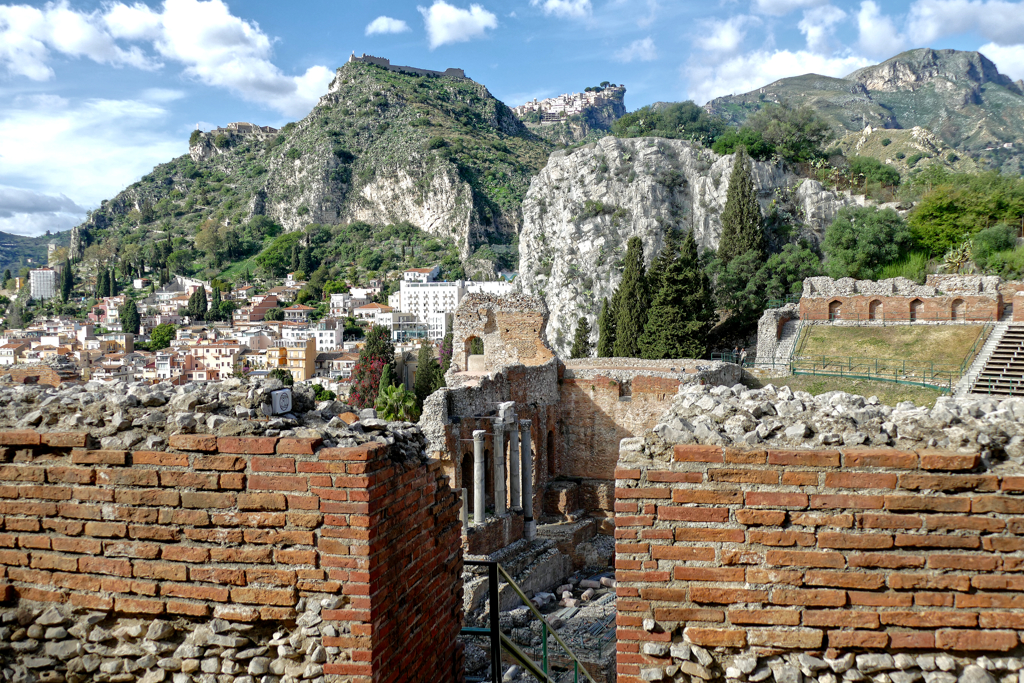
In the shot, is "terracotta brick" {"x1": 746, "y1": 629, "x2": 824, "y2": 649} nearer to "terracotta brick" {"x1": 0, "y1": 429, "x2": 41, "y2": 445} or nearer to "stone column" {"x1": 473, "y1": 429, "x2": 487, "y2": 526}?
"terracotta brick" {"x1": 0, "y1": 429, "x2": 41, "y2": 445}

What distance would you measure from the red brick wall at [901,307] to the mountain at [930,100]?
11293 centimetres

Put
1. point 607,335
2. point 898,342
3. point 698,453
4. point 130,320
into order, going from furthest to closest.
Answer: point 130,320
point 607,335
point 898,342
point 698,453

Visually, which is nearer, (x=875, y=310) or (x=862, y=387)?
(x=862, y=387)

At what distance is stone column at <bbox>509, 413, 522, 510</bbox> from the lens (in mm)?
17156

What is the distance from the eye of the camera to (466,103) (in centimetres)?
14488

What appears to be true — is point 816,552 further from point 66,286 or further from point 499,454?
point 66,286

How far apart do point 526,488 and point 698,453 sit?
13924 millimetres

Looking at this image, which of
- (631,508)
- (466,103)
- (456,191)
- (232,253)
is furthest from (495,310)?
(466,103)

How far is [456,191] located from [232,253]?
46.2 meters

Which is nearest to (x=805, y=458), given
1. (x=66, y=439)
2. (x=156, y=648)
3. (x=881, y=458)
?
(x=881, y=458)

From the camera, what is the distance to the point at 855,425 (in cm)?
353

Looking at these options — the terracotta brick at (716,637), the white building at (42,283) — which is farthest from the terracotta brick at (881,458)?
the white building at (42,283)

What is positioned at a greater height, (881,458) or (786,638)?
(881,458)

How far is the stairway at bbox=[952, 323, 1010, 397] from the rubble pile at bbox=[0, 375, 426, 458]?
2339cm
